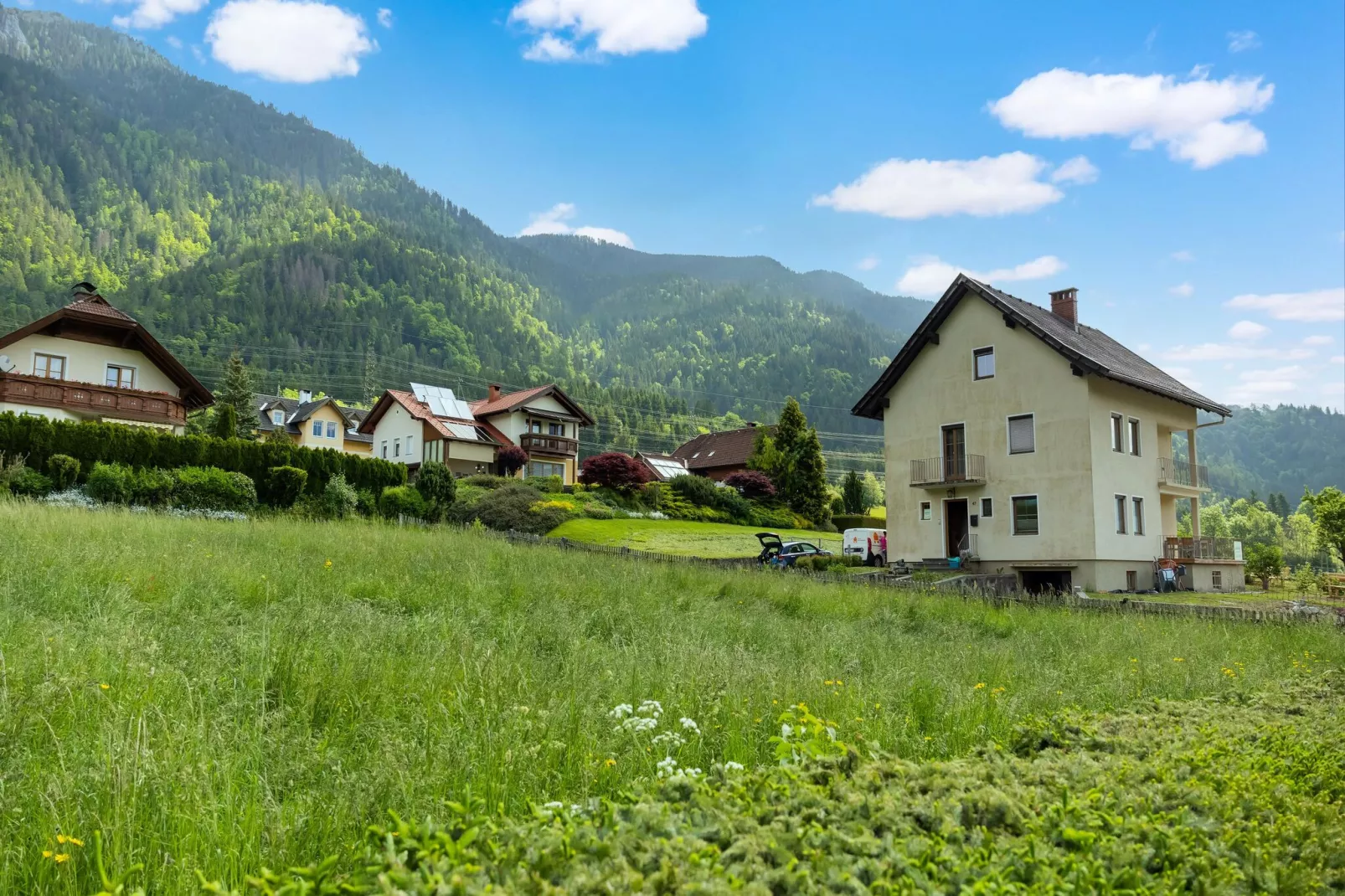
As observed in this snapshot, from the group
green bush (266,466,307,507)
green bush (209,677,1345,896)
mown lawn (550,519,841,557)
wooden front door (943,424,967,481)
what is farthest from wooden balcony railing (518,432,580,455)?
green bush (209,677,1345,896)

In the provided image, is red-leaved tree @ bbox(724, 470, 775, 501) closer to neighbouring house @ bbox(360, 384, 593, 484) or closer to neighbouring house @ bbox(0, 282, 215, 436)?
neighbouring house @ bbox(360, 384, 593, 484)

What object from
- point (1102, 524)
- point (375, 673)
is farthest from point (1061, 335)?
point (375, 673)

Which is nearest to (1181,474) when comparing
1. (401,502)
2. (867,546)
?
(867,546)

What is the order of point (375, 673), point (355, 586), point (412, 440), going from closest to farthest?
point (375, 673)
point (355, 586)
point (412, 440)

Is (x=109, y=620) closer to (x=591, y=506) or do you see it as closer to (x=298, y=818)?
(x=298, y=818)

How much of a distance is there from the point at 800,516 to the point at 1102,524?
29499 mm

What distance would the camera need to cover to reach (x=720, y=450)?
7556cm

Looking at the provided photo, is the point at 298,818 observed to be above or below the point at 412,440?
below

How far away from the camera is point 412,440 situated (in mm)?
62250

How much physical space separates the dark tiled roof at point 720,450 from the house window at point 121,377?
44.6 meters

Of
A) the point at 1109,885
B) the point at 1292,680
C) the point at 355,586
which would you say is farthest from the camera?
the point at 355,586

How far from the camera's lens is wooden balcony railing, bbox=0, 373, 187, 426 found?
3375cm

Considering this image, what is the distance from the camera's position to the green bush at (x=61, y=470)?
25328 millimetres

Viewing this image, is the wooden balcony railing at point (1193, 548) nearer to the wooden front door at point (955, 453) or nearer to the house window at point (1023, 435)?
the house window at point (1023, 435)
